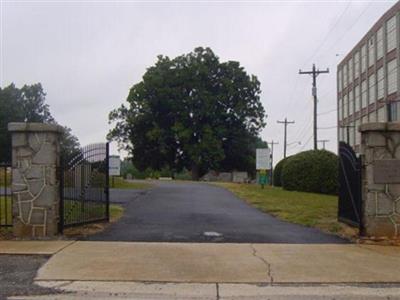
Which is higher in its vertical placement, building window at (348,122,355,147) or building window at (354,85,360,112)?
building window at (354,85,360,112)

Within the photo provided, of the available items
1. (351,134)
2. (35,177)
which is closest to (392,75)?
(351,134)

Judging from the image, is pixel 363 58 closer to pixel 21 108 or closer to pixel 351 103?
pixel 351 103

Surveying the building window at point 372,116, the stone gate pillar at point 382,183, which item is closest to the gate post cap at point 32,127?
the stone gate pillar at point 382,183

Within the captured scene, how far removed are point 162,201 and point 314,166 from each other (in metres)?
11.0

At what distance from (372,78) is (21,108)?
4622 cm

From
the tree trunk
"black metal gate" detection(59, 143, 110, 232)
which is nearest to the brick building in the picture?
the tree trunk

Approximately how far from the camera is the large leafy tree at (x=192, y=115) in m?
61.4

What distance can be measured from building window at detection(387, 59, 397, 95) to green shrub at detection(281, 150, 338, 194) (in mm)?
37924

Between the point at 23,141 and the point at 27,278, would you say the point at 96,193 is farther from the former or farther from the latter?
the point at 27,278

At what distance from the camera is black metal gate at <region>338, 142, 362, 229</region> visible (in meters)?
12.7

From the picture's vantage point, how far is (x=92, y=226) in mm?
13336

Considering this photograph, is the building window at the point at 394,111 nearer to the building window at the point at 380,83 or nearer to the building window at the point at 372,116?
the building window at the point at 380,83

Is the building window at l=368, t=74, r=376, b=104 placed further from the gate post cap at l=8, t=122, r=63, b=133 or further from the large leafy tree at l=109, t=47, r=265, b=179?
the gate post cap at l=8, t=122, r=63, b=133

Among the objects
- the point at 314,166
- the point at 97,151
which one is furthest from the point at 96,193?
the point at 314,166
